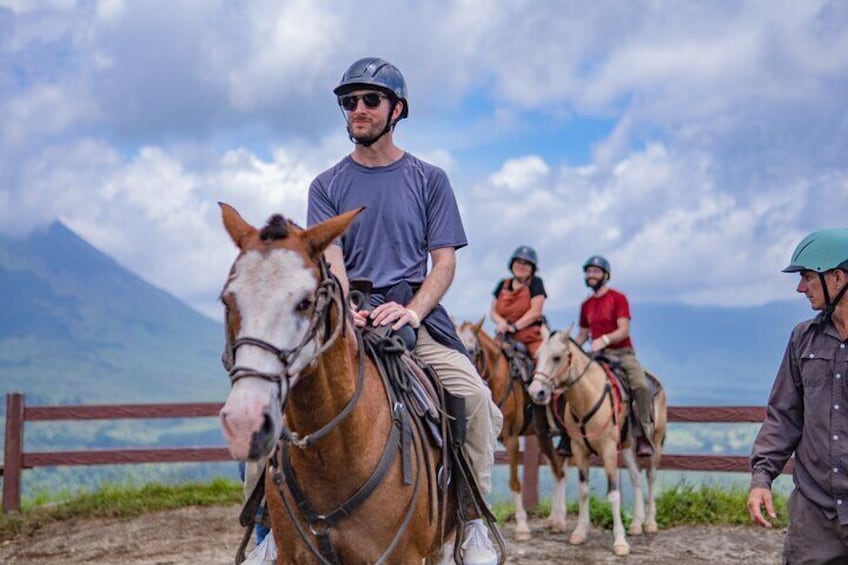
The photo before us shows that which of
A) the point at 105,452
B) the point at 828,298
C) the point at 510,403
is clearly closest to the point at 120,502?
the point at 105,452

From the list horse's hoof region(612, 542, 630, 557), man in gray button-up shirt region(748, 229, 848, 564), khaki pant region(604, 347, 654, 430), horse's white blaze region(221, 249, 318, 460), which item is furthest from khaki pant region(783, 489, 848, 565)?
khaki pant region(604, 347, 654, 430)

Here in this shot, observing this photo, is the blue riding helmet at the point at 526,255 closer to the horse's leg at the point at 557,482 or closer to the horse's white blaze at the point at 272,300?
the horse's leg at the point at 557,482

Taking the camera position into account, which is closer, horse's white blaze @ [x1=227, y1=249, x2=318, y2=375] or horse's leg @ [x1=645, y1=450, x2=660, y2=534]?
horse's white blaze @ [x1=227, y1=249, x2=318, y2=375]

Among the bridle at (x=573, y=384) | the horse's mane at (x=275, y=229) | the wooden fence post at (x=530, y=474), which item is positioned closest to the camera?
the horse's mane at (x=275, y=229)

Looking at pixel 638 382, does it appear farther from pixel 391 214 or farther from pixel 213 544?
pixel 391 214

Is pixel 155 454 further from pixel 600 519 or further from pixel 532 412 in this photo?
pixel 600 519

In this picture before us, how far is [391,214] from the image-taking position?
16.7 feet

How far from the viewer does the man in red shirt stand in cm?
1202

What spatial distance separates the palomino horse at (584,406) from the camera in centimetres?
1127

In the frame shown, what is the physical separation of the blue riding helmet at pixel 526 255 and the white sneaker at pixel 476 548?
7978 millimetres

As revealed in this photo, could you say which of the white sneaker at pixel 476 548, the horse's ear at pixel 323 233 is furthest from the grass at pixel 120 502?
the horse's ear at pixel 323 233

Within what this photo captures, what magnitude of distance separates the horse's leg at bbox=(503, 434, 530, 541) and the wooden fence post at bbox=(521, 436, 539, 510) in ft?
2.10

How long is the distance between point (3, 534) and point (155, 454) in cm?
228

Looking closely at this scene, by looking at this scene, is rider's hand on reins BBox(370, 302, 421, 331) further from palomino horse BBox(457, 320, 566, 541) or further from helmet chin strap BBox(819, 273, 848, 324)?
palomino horse BBox(457, 320, 566, 541)
